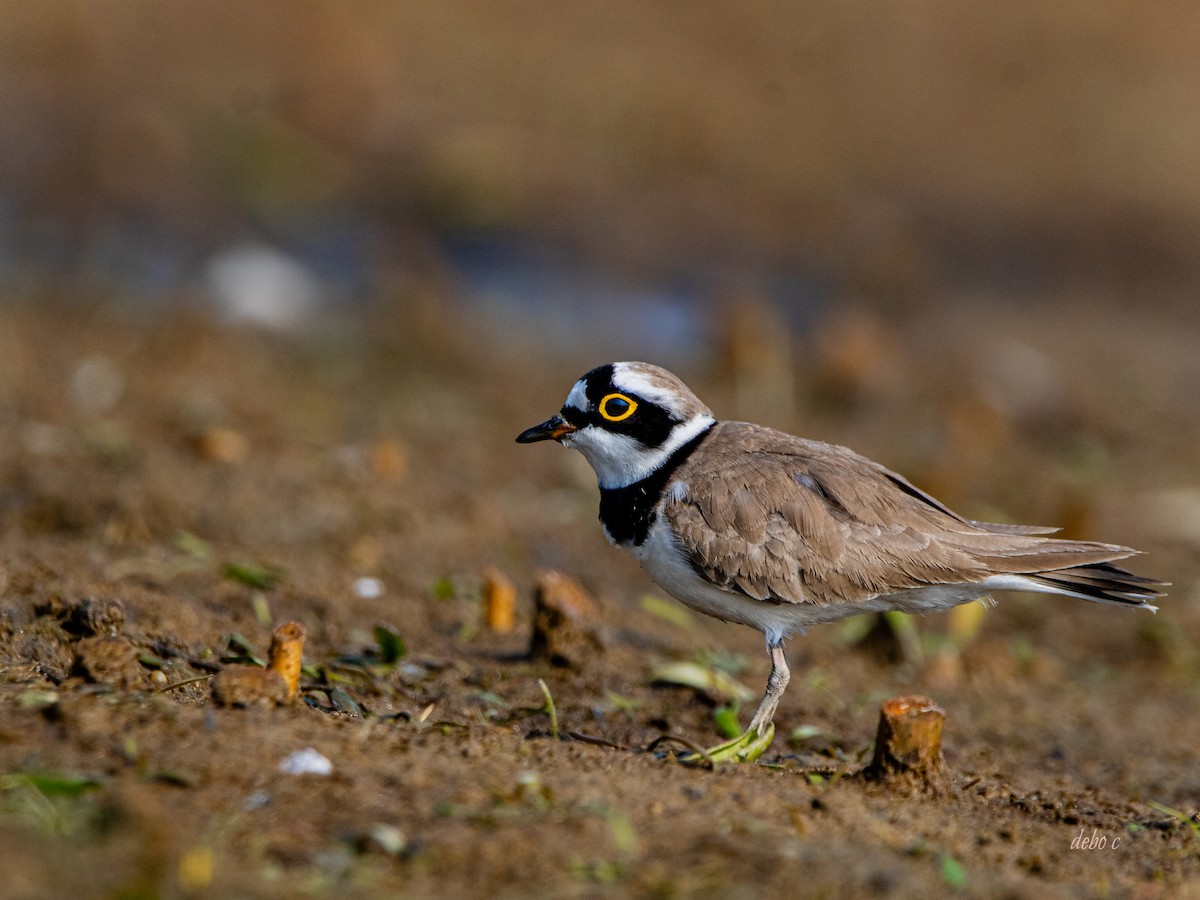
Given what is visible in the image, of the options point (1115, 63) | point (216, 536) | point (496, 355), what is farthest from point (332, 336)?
point (1115, 63)

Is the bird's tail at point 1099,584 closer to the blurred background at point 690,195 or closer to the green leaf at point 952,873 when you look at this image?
the green leaf at point 952,873

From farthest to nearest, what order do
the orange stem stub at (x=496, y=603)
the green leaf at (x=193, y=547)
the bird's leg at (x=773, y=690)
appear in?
the green leaf at (x=193, y=547) → the orange stem stub at (x=496, y=603) → the bird's leg at (x=773, y=690)

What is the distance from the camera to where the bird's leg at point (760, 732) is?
178 inches

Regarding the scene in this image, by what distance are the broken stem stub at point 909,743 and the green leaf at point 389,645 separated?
6.21ft

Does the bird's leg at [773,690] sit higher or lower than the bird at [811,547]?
lower

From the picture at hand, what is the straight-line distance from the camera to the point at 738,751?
4578mm

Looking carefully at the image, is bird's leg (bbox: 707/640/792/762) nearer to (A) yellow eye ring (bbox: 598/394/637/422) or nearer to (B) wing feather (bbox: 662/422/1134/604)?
(B) wing feather (bbox: 662/422/1134/604)

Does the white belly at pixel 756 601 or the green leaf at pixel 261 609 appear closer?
the white belly at pixel 756 601

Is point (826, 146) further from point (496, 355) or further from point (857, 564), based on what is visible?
point (857, 564)

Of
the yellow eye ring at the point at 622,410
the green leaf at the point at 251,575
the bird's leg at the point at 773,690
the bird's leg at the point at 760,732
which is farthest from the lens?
the green leaf at the point at 251,575

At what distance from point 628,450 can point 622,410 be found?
0.16 m

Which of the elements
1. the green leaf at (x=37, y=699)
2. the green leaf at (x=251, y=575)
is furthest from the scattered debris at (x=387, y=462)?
the green leaf at (x=37, y=699)

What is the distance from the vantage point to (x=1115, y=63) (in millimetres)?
17109

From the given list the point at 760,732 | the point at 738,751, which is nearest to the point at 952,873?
the point at 738,751
